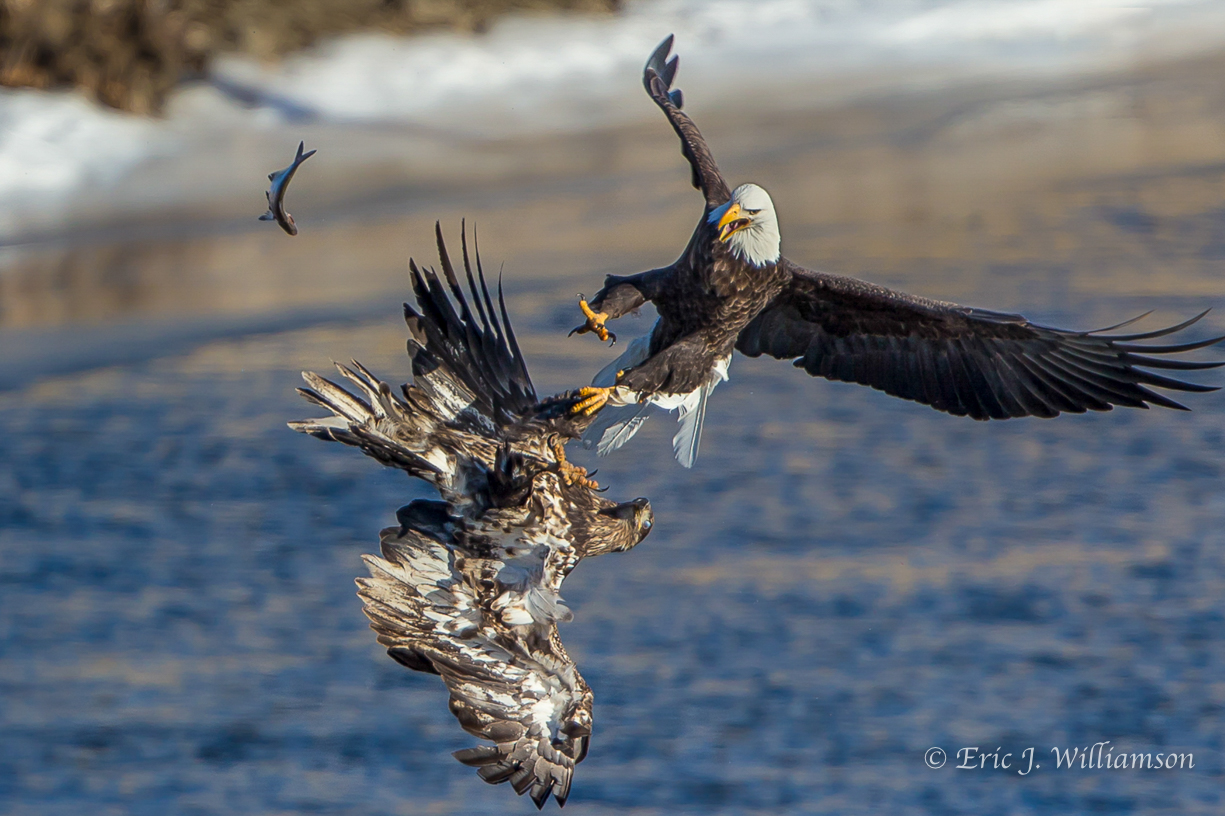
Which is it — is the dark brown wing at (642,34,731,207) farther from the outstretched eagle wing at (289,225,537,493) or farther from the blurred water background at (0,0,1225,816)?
the blurred water background at (0,0,1225,816)

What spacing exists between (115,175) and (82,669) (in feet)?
18.1

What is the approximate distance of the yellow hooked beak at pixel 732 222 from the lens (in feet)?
18.7

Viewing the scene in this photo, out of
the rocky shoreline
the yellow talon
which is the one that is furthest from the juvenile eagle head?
the rocky shoreline

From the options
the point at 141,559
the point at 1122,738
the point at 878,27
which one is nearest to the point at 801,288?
the point at 1122,738

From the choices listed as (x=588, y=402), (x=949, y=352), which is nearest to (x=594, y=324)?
(x=588, y=402)

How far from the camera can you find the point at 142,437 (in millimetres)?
9734

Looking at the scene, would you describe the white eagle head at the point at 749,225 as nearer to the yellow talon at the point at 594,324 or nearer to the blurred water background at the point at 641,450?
the yellow talon at the point at 594,324

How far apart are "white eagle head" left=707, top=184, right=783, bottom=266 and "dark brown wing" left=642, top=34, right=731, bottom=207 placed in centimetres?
34

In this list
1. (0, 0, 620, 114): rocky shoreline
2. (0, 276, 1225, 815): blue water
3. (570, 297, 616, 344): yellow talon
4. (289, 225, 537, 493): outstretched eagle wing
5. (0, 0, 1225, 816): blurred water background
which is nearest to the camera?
(289, 225, 537, 493): outstretched eagle wing

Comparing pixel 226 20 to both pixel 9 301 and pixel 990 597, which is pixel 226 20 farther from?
pixel 990 597

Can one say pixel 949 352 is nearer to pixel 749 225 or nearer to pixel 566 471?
pixel 749 225

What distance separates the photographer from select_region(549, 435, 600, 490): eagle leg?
17.5ft

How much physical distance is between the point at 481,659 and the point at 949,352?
190 centimetres

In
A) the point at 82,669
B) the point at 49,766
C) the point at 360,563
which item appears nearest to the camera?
the point at 49,766
